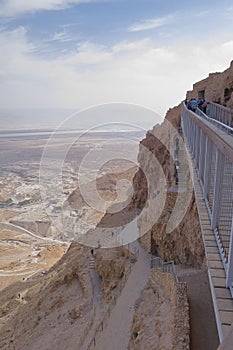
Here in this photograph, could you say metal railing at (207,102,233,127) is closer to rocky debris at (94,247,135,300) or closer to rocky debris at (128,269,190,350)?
rocky debris at (128,269,190,350)

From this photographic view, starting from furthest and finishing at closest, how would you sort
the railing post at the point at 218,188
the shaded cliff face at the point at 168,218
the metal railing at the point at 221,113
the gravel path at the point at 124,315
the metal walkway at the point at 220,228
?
the shaded cliff face at the point at 168,218 < the gravel path at the point at 124,315 < the metal railing at the point at 221,113 < the railing post at the point at 218,188 < the metal walkway at the point at 220,228

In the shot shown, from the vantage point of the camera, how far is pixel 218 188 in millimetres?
3645

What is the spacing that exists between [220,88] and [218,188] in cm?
1215

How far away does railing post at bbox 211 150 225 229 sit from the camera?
350cm

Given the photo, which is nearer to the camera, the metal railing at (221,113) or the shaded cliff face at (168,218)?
the metal railing at (221,113)

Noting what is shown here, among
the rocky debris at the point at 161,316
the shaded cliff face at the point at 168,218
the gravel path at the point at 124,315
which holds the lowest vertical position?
the gravel path at the point at 124,315

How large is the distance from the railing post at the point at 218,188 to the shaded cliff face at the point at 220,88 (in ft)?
28.2

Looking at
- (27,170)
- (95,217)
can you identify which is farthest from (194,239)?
(27,170)

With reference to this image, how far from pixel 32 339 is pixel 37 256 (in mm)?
17552

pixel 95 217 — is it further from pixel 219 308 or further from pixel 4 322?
pixel 219 308

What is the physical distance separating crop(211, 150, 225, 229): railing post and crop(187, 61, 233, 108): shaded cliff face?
8583mm

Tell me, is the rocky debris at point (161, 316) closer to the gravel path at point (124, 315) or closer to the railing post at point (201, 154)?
the gravel path at point (124, 315)

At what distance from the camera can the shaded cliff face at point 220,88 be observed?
13.7 meters

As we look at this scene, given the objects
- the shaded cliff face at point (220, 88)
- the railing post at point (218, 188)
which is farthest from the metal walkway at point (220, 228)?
the shaded cliff face at point (220, 88)
